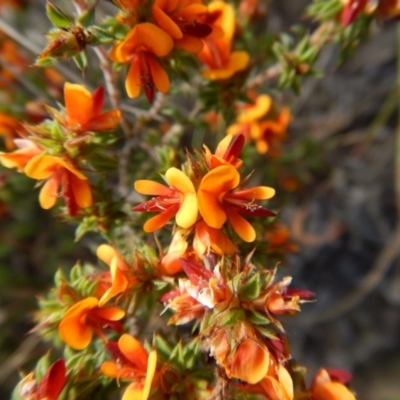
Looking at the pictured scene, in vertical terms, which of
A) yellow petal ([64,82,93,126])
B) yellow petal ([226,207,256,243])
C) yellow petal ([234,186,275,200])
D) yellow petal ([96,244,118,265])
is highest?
yellow petal ([64,82,93,126])

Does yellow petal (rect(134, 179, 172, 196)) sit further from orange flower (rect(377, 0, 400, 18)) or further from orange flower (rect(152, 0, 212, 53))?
orange flower (rect(377, 0, 400, 18))

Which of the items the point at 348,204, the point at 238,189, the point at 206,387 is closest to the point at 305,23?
the point at 348,204

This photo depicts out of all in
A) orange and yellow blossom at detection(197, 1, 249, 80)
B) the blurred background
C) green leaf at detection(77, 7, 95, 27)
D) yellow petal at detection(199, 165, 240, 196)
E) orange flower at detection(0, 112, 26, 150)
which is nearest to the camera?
yellow petal at detection(199, 165, 240, 196)

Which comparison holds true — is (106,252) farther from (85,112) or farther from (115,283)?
(85,112)

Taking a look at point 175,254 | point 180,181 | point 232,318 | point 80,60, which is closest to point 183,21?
point 80,60

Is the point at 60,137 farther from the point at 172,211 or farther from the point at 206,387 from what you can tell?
the point at 206,387

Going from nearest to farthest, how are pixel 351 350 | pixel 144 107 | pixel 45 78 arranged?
1. pixel 144 107
2. pixel 45 78
3. pixel 351 350

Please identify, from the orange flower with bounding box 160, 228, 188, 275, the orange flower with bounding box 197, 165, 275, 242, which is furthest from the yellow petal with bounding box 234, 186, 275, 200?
the orange flower with bounding box 160, 228, 188, 275
